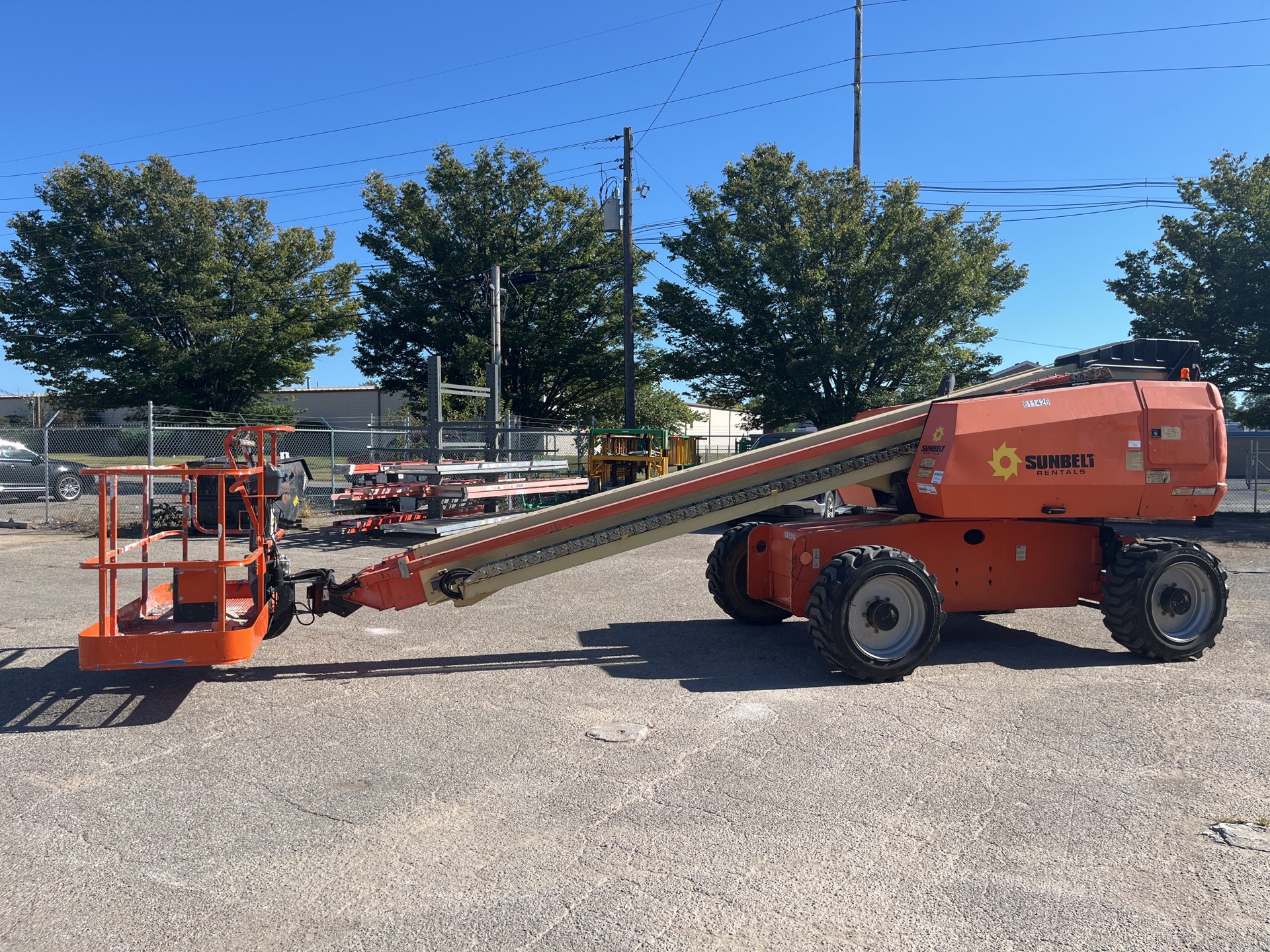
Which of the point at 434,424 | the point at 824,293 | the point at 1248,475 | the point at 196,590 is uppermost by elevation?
the point at 824,293

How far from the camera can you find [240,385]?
98.2 ft

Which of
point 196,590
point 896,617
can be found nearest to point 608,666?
point 896,617

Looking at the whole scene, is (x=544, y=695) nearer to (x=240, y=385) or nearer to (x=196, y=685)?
(x=196, y=685)

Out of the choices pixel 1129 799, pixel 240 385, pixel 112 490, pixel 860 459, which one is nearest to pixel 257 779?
pixel 112 490

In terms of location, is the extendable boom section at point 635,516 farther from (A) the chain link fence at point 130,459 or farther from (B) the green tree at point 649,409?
(B) the green tree at point 649,409

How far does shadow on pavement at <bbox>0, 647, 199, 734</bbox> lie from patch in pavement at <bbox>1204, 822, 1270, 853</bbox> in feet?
19.7

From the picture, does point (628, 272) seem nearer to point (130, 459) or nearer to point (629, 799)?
point (130, 459)

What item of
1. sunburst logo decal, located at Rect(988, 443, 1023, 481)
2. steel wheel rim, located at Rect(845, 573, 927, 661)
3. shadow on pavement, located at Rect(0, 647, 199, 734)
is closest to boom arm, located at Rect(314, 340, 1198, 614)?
sunburst logo decal, located at Rect(988, 443, 1023, 481)

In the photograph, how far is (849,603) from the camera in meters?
6.69

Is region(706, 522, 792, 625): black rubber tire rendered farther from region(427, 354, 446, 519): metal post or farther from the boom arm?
region(427, 354, 446, 519): metal post

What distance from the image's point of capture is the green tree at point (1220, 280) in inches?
792

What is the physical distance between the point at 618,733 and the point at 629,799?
103 centimetres

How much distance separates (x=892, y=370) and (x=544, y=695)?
18.3m

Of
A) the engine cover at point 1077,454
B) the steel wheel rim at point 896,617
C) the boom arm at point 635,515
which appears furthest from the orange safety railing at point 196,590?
the engine cover at point 1077,454
